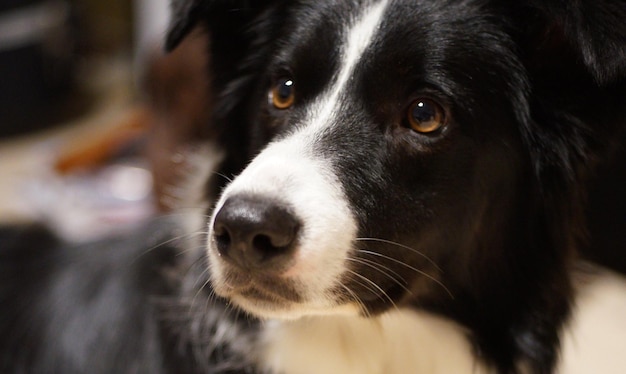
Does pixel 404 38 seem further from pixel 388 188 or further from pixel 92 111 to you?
pixel 92 111

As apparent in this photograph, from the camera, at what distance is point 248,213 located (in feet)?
4.56

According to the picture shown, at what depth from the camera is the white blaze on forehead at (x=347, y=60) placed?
1.64 meters

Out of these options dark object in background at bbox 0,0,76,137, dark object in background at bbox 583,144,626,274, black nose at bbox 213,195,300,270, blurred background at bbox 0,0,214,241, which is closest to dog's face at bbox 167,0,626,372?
black nose at bbox 213,195,300,270

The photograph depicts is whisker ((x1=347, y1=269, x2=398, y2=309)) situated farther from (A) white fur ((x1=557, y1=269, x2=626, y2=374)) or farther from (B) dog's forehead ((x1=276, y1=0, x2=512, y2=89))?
(A) white fur ((x1=557, y1=269, x2=626, y2=374))

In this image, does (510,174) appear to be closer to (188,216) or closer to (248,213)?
(248,213)

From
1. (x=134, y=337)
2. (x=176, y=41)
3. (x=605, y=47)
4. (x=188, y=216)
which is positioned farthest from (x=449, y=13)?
(x=134, y=337)

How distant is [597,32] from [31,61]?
4148mm

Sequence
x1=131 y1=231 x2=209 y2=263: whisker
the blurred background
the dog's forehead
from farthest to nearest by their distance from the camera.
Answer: the blurred background → x1=131 y1=231 x2=209 y2=263: whisker → the dog's forehead

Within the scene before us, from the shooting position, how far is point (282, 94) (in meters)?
1.78

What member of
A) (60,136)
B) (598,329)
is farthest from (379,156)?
(60,136)

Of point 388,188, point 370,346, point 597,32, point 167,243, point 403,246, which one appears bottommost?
point 167,243

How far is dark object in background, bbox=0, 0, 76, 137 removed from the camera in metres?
4.76

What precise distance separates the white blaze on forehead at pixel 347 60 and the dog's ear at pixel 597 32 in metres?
0.38

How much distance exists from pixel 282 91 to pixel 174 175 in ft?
3.73
